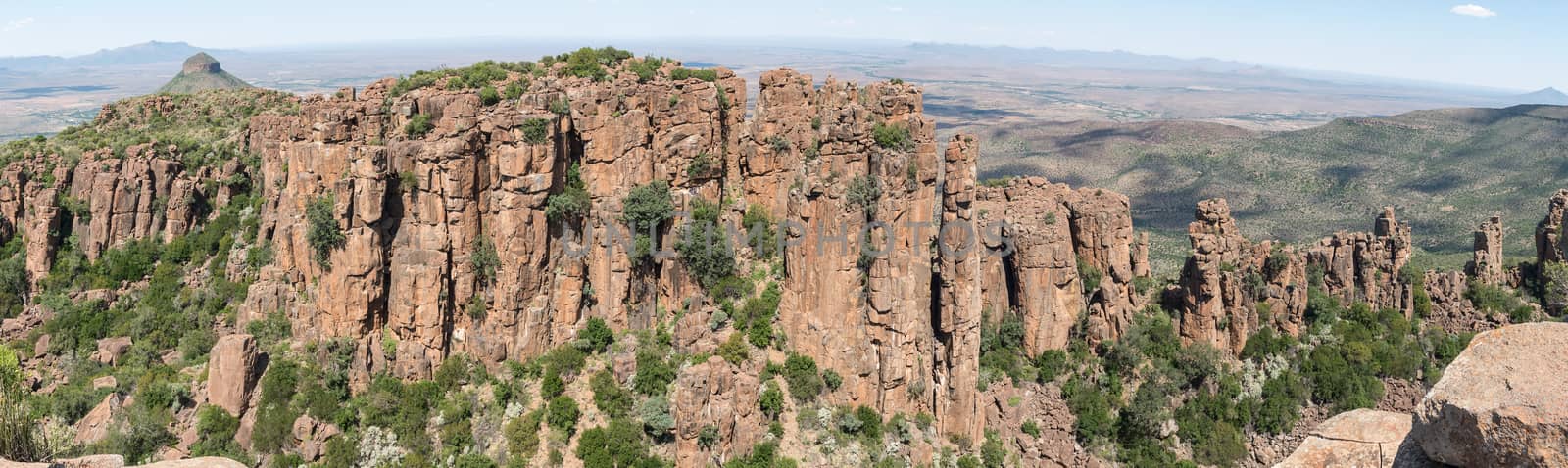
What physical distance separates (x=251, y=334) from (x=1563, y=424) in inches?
1701

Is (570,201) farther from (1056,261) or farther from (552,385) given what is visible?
(1056,261)

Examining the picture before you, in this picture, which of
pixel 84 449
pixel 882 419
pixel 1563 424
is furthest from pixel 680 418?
pixel 1563 424

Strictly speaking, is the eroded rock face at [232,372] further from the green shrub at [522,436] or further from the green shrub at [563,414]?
the green shrub at [563,414]

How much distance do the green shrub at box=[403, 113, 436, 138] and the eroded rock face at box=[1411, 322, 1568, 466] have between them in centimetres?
3708

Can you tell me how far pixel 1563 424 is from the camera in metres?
7.18

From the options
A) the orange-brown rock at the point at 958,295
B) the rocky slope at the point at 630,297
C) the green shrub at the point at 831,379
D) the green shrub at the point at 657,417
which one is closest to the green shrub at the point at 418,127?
the rocky slope at the point at 630,297

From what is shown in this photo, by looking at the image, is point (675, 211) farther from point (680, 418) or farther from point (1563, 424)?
point (1563, 424)

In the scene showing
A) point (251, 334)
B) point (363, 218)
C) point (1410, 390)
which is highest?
point (363, 218)

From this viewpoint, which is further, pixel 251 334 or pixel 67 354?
pixel 67 354

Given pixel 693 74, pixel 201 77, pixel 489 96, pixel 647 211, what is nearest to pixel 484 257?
pixel 489 96

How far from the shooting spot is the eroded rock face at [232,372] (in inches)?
1368

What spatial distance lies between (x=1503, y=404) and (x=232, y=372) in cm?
4121

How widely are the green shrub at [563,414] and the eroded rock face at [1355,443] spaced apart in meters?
29.9

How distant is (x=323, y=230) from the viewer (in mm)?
36125
